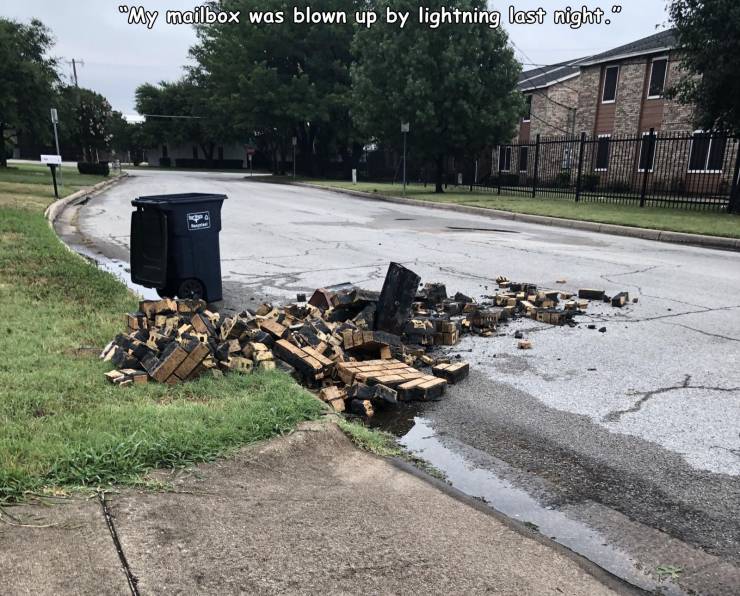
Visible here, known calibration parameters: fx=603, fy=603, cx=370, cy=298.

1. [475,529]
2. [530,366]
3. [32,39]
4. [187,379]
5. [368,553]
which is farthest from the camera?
[32,39]

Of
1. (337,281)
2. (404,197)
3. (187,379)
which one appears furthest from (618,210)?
(187,379)

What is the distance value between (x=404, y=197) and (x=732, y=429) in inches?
846

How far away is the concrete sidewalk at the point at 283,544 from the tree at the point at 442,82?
23.8 metres

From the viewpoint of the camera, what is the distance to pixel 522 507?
113 inches

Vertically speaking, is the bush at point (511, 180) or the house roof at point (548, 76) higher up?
the house roof at point (548, 76)

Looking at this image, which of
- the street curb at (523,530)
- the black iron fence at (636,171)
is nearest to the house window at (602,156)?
the black iron fence at (636,171)

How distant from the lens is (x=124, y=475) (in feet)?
9.12

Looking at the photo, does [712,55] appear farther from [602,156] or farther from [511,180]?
[511,180]

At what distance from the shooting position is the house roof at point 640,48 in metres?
27.5

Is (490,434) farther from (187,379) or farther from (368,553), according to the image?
(187,379)

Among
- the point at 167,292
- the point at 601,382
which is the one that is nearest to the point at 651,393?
the point at 601,382

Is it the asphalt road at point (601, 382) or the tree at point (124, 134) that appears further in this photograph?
the tree at point (124, 134)

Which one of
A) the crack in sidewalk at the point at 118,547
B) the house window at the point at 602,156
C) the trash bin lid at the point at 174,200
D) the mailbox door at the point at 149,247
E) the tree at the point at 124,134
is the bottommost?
the crack in sidewalk at the point at 118,547

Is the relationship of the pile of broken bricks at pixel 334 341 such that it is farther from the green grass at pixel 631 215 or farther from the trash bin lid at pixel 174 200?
the green grass at pixel 631 215
